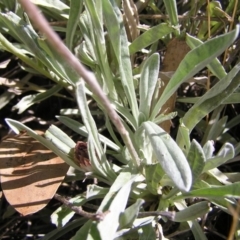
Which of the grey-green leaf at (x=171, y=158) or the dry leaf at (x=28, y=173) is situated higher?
the grey-green leaf at (x=171, y=158)

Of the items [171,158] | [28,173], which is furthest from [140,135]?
[28,173]

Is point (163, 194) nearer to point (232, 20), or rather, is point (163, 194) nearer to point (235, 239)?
point (235, 239)

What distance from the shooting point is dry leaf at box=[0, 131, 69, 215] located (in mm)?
1205

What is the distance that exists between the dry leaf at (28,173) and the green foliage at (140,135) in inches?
3.3

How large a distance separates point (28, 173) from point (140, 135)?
0.34 meters

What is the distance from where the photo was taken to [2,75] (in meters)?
1.72

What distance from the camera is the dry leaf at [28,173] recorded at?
1.21m

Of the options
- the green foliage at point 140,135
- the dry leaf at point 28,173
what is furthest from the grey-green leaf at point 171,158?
the dry leaf at point 28,173

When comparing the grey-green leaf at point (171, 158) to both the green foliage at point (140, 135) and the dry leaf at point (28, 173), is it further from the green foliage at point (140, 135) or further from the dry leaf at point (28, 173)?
the dry leaf at point (28, 173)

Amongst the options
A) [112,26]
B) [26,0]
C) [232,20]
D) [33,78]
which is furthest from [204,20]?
[26,0]

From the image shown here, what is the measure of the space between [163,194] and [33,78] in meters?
0.79

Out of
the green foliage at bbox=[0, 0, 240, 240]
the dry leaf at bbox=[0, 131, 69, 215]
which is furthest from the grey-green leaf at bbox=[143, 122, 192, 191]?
the dry leaf at bbox=[0, 131, 69, 215]

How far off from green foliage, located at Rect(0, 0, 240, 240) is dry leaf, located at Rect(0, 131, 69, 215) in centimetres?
8

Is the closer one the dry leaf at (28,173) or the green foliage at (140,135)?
the green foliage at (140,135)
